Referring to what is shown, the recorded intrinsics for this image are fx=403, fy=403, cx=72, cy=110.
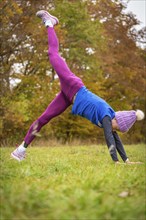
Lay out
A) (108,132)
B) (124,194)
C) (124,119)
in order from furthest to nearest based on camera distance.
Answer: (124,119) → (108,132) → (124,194)

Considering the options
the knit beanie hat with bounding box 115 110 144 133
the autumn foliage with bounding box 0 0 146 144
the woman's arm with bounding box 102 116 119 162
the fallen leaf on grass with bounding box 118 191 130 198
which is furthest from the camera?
the autumn foliage with bounding box 0 0 146 144

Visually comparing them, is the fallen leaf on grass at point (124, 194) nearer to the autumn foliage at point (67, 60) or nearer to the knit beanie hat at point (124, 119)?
the knit beanie hat at point (124, 119)

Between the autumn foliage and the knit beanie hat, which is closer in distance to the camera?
the knit beanie hat

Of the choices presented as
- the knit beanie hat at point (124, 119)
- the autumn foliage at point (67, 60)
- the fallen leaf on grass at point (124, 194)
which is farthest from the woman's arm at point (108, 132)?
the autumn foliage at point (67, 60)

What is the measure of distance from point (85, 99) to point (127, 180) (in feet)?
8.03

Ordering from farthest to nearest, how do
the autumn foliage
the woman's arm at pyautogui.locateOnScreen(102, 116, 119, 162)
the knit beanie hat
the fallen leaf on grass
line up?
the autumn foliage → the knit beanie hat → the woman's arm at pyautogui.locateOnScreen(102, 116, 119, 162) → the fallen leaf on grass

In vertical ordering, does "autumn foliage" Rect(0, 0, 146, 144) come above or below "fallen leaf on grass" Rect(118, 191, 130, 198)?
below

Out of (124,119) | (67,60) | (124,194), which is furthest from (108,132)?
(67,60)

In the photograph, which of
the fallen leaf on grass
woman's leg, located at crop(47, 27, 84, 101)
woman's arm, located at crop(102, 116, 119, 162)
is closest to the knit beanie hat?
woman's arm, located at crop(102, 116, 119, 162)

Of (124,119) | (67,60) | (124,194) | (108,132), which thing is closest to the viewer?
(124,194)

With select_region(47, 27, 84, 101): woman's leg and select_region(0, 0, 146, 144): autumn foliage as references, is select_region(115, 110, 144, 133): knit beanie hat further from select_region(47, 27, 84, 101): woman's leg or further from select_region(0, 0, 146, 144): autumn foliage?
select_region(0, 0, 146, 144): autumn foliage

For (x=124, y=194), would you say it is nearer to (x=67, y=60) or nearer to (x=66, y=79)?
(x=66, y=79)

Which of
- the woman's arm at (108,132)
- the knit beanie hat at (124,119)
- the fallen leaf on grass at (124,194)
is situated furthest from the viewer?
the knit beanie hat at (124,119)

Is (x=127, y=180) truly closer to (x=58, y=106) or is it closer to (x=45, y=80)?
(x=58, y=106)
